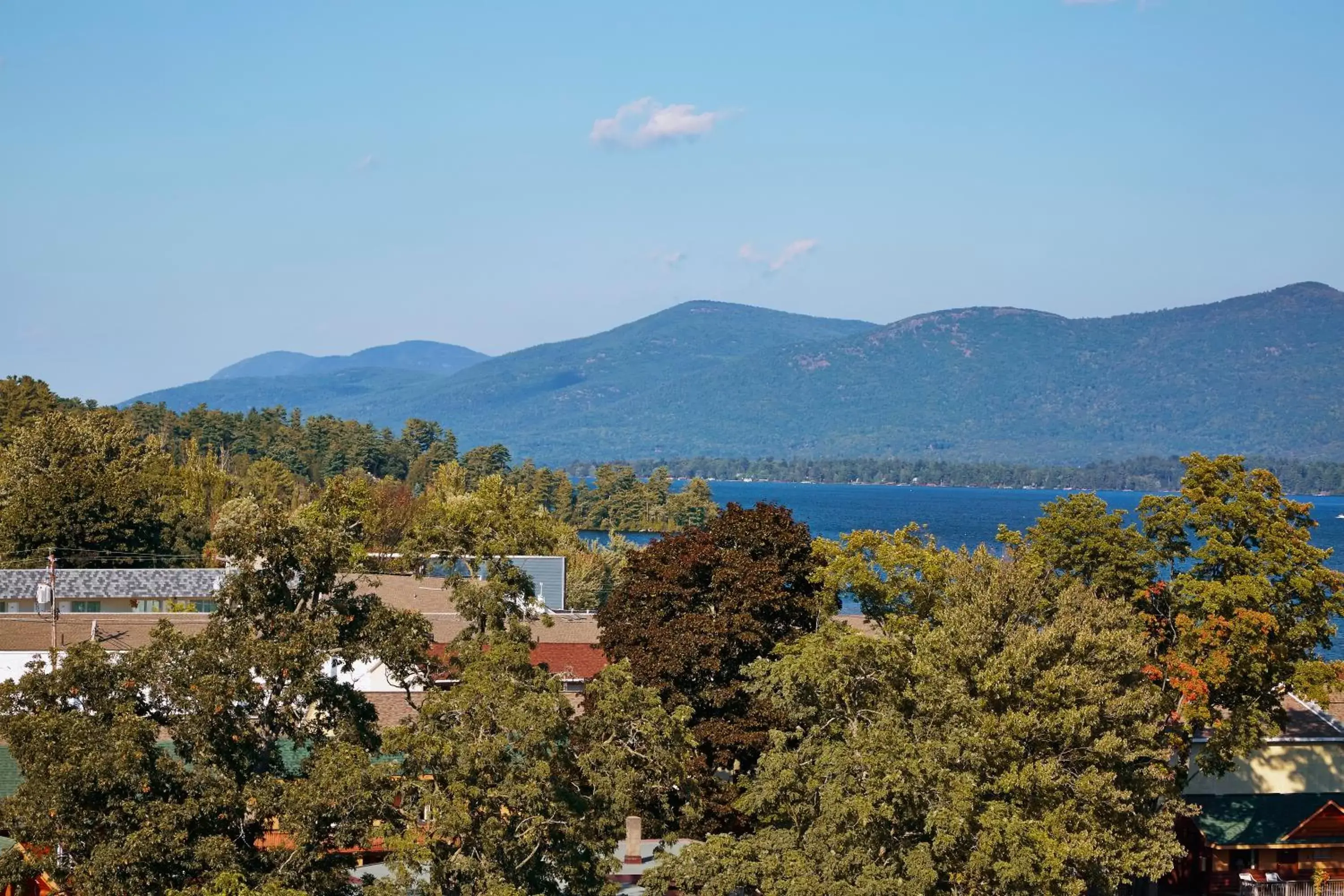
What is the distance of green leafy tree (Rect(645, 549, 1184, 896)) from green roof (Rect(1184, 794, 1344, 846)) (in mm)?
7868

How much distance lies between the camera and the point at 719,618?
1580 inches

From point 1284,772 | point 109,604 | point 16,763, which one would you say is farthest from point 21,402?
point 1284,772

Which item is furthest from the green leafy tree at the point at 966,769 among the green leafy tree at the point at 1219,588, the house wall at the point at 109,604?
the house wall at the point at 109,604

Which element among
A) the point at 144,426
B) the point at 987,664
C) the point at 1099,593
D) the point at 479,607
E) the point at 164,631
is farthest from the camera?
the point at 144,426

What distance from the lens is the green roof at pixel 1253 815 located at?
42938mm

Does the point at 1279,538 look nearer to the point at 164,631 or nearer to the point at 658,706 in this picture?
the point at 658,706

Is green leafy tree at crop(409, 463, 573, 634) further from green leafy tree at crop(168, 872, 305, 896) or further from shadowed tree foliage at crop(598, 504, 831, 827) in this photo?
green leafy tree at crop(168, 872, 305, 896)

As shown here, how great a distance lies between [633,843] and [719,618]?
6117mm

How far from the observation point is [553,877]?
1141 inches

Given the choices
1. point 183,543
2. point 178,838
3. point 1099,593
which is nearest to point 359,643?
point 178,838

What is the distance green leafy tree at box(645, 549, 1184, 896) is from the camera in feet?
99.8

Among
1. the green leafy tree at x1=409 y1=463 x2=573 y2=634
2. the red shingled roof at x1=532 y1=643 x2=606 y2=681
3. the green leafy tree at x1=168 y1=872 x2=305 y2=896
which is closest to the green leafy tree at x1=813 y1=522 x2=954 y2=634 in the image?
the green leafy tree at x1=409 y1=463 x2=573 y2=634

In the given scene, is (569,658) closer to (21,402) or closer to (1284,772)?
(1284,772)

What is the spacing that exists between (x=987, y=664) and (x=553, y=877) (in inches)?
393
